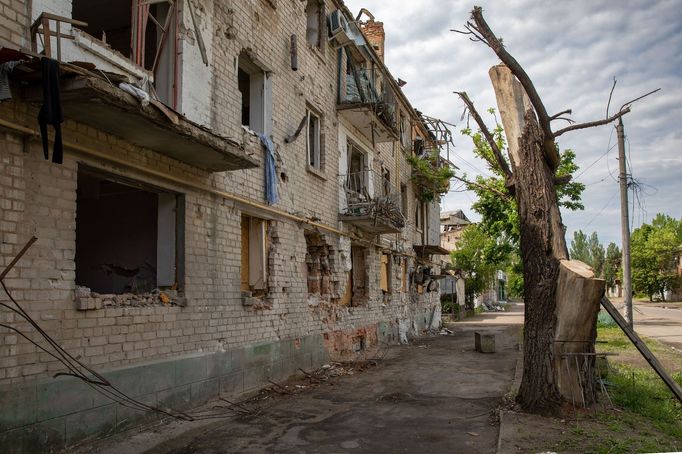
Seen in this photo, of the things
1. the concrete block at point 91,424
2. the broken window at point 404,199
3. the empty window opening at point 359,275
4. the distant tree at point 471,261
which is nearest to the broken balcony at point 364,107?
the empty window opening at point 359,275

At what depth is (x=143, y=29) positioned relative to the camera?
713 centimetres

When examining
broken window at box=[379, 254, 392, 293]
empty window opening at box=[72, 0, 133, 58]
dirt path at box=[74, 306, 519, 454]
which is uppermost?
empty window opening at box=[72, 0, 133, 58]

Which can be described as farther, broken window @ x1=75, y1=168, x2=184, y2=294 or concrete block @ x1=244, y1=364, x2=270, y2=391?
concrete block @ x1=244, y1=364, x2=270, y2=391

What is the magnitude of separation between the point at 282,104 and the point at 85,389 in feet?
23.7

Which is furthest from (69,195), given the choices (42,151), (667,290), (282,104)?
(667,290)

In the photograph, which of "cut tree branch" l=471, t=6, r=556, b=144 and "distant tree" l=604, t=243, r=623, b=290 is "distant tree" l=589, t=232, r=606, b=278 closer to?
"distant tree" l=604, t=243, r=623, b=290

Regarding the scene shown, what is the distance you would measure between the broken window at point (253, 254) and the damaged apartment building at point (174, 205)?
0.04m

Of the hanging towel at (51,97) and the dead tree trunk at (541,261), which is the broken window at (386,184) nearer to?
the dead tree trunk at (541,261)

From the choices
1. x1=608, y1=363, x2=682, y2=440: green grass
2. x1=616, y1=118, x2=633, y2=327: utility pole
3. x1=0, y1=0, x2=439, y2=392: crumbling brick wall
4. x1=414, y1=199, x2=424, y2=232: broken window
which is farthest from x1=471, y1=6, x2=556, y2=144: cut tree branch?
x1=414, y1=199, x2=424, y2=232: broken window

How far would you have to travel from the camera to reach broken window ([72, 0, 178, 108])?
712cm

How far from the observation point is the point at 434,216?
1088 inches

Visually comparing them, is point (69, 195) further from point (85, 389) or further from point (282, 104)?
point (282, 104)

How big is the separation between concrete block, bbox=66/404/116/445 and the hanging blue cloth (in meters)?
5.09

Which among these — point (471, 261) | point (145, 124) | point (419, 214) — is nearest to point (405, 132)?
point (419, 214)
